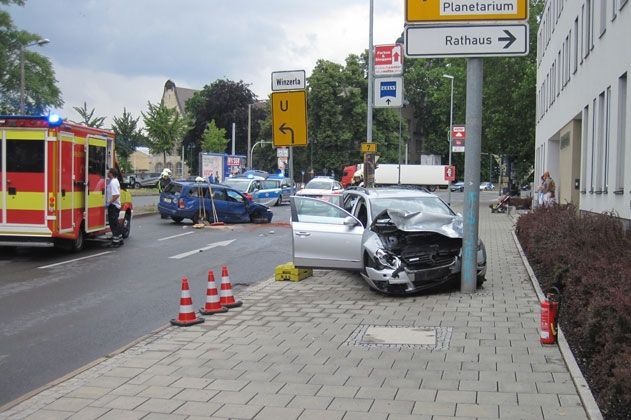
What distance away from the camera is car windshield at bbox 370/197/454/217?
1116 cm

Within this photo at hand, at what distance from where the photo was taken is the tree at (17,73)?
190 ft

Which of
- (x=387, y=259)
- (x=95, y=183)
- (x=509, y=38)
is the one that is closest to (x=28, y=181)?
(x=95, y=183)

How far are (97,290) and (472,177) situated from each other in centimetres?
619

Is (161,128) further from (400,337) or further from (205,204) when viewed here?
(400,337)

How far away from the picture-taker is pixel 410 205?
1142cm

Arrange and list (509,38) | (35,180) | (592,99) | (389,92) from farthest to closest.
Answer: (592,99), (389,92), (35,180), (509,38)

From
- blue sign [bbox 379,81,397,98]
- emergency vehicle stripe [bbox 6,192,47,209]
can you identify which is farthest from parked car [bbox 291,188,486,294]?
blue sign [bbox 379,81,397,98]

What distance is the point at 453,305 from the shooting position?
9.05 meters

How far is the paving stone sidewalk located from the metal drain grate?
0.07ft

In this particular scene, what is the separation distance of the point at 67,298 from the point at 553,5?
27449 millimetres

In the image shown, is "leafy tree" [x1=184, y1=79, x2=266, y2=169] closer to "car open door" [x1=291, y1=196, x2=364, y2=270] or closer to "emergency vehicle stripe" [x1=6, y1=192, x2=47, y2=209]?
"emergency vehicle stripe" [x1=6, y1=192, x2=47, y2=209]

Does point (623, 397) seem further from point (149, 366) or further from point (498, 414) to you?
point (149, 366)

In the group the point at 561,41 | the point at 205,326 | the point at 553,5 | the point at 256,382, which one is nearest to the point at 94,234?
the point at 205,326

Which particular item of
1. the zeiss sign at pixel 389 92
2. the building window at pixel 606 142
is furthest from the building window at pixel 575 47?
the zeiss sign at pixel 389 92
